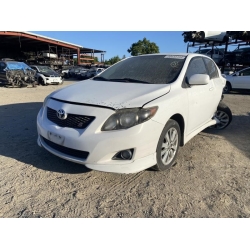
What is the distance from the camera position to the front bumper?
7.11 feet

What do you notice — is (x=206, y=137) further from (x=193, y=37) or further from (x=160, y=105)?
(x=193, y=37)

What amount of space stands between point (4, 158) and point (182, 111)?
2.66 meters

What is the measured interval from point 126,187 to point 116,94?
1120 mm

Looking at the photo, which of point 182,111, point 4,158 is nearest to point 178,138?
point 182,111

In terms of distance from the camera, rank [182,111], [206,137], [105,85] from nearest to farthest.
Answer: [182,111], [105,85], [206,137]

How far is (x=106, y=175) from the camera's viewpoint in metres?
2.66

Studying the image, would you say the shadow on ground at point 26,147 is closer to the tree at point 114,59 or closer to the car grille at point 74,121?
the car grille at point 74,121

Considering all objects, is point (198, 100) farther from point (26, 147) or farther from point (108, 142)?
point (26, 147)

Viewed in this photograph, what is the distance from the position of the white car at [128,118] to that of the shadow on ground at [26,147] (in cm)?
35

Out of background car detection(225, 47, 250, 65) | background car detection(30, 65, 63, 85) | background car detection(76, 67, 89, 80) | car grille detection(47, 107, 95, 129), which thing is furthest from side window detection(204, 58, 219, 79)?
background car detection(76, 67, 89, 80)

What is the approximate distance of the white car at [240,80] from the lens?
418 inches

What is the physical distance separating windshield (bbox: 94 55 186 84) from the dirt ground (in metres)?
1.26

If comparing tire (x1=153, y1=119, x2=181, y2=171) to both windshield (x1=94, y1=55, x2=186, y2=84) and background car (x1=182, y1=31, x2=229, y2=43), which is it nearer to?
windshield (x1=94, y1=55, x2=186, y2=84)

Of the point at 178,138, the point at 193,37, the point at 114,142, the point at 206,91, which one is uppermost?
the point at 193,37
